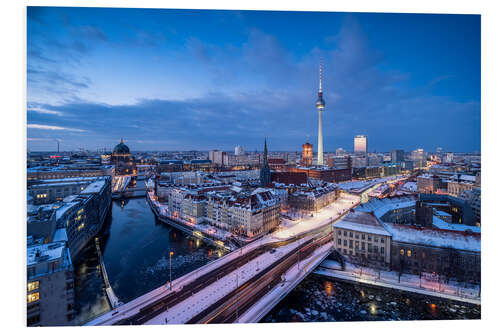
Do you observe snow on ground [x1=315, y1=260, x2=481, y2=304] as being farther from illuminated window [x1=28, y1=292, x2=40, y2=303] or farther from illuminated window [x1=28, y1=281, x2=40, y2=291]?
illuminated window [x1=28, y1=281, x2=40, y2=291]

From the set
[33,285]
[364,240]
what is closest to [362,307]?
[364,240]

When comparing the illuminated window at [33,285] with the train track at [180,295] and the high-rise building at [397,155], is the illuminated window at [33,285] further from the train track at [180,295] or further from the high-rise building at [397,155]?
the high-rise building at [397,155]

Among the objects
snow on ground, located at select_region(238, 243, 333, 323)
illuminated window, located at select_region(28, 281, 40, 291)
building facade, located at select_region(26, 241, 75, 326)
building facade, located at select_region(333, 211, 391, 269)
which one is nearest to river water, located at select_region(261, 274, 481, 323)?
snow on ground, located at select_region(238, 243, 333, 323)

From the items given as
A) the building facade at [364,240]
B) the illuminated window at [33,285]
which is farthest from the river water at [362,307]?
the illuminated window at [33,285]

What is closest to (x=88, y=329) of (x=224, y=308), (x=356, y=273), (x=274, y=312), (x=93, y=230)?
(x=224, y=308)

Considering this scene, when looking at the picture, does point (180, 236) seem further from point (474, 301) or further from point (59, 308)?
point (474, 301)

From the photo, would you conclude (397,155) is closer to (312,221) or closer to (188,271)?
(312,221)
